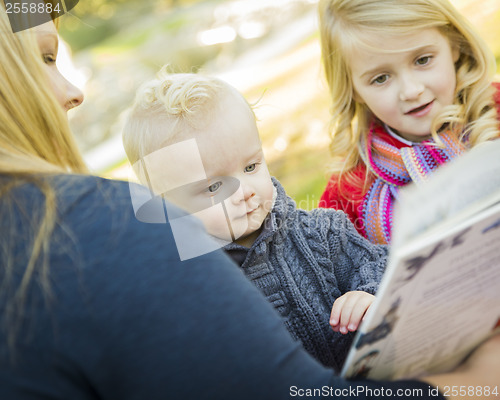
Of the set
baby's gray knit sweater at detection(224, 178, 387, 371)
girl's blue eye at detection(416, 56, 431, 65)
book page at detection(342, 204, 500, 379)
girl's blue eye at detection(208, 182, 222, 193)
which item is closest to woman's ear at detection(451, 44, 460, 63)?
girl's blue eye at detection(416, 56, 431, 65)

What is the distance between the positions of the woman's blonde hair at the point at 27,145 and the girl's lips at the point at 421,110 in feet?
4.08

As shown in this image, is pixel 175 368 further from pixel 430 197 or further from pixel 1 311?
pixel 430 197

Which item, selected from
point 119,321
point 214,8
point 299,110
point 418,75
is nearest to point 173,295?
point 119,321

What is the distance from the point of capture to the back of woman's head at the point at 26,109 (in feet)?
2.87

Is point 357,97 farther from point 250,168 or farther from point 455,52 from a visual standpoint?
point 250,168

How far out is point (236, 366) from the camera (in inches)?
28.0

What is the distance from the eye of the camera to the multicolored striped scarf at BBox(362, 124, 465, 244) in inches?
71.8

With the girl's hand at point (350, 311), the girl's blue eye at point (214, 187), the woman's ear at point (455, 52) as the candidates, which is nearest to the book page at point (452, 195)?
the girl's hand at point (350, 311)

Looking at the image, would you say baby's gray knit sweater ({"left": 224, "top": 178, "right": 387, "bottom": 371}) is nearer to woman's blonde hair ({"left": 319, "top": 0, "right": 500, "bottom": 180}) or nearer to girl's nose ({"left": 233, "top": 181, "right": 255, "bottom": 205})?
girl's nose ({"left": 233, "top": 181, "right": 255, "bottom": 205})

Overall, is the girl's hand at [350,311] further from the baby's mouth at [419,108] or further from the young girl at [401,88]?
the baby's mouth at [419,108]

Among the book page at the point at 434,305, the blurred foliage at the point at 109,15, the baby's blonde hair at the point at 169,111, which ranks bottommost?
the book page at the point at 434,305

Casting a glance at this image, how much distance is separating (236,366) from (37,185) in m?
0.40

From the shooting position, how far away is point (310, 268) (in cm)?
153

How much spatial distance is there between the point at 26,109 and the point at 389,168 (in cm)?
137
